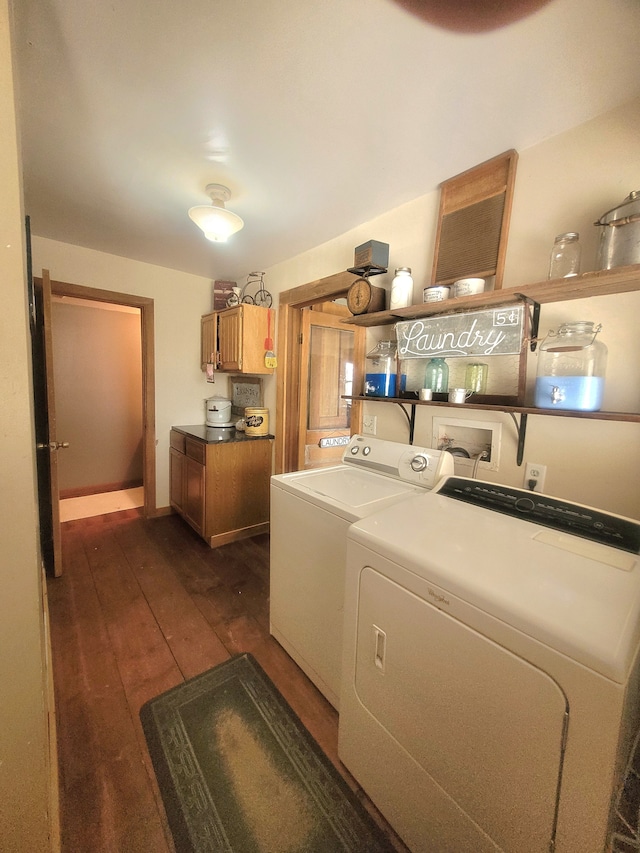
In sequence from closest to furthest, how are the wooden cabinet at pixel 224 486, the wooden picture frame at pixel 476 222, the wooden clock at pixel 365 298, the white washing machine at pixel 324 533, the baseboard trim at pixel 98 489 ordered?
1. the white washing machine at pixel 324 533
2. the wooden picture frame at pixel 476 222
3. the wooden clock at pixel 365 298
4. the wooden cabinet at pixel 224 486
5. the baseboard trim at pixel 98 489

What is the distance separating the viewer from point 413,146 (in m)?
1.34

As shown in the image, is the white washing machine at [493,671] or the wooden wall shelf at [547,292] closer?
Answer: the white washing machine at [493,671]

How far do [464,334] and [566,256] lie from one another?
0.41 m

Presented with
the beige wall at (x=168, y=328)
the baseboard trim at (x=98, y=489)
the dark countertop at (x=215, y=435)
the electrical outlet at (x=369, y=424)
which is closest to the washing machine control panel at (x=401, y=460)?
the electrical outlet at (x=369, y=424)

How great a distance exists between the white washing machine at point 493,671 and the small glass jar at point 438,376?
624 mm

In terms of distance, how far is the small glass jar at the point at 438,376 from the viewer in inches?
62.5

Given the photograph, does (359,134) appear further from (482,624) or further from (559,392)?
(482,624)

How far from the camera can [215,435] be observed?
9.14ft

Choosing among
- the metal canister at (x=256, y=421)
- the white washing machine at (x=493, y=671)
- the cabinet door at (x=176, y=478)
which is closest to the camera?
the white washing machine at (x=493, y=671)

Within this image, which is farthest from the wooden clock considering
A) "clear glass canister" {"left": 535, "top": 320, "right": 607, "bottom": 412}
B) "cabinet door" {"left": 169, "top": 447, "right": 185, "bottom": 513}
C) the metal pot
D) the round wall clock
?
"cabinet door" {"left": 169, "top": 447, "right": 185, "bottom": 513}

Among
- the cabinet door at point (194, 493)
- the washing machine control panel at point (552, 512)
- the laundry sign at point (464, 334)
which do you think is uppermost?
the laundry sign at point (464, 334)

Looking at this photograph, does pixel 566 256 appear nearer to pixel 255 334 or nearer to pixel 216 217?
pixel 216 217

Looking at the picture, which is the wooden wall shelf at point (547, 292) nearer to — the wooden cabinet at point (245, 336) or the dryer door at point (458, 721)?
the dryer door at point (458, 721)

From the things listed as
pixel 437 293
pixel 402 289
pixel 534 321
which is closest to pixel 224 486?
pixel 402 289
